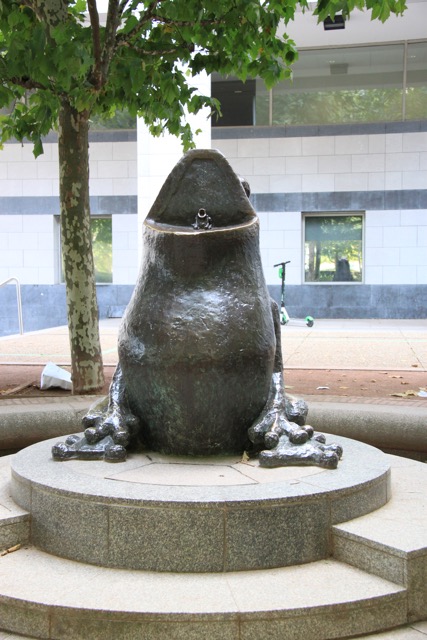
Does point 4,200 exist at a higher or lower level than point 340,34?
lower

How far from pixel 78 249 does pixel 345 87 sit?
14.6 metres

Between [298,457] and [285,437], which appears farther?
[285,437]

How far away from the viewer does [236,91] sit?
21078mm

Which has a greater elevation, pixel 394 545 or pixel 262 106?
pixel 262 106

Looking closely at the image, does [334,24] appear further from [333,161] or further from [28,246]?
[28,246]

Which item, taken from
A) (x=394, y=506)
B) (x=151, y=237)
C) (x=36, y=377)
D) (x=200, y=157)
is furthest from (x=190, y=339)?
(x=36, y=377)

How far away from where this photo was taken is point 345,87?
20594 millimetres

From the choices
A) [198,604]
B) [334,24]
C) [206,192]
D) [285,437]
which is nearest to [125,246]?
[334,24]

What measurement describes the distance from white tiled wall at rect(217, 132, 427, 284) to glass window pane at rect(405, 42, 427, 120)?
0.75 meters

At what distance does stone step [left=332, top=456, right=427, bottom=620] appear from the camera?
3.02m

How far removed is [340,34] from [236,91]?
321cm

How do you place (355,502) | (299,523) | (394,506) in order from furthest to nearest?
1. (394,506)
2. (355,502)
3. (299,523)

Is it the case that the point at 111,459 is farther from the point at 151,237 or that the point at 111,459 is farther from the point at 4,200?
the point at 4,200

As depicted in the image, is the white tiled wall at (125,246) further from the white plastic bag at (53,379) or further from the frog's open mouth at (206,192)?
the frog's open mouth at (206,192)
